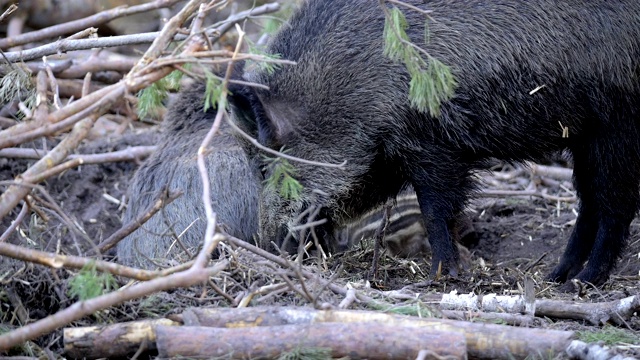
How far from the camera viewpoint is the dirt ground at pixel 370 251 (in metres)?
3.96

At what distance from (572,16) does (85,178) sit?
433 centimetres

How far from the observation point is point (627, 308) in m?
4.32

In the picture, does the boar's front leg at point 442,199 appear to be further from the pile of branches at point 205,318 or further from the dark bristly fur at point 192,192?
the pile of branches at point 205,318

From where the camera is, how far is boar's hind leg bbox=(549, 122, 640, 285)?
5.43 m

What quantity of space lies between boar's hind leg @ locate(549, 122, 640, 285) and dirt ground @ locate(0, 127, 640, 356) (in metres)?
0.19

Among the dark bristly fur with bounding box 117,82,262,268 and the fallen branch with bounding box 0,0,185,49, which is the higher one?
the fallen branch with bounding box 0,0,185,49

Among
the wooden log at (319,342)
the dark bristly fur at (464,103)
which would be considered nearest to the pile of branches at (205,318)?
the wooden log at (319,342)

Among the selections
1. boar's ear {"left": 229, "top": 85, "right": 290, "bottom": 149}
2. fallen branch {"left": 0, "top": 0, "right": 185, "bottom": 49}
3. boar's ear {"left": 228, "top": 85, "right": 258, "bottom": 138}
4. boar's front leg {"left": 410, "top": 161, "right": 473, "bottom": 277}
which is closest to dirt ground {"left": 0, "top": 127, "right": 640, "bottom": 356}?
boar's front leg {"left": 410, "top": 161, "right": 473, "bottom": 277}

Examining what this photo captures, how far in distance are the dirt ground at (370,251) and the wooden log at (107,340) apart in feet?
0.69

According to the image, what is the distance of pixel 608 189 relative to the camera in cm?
555

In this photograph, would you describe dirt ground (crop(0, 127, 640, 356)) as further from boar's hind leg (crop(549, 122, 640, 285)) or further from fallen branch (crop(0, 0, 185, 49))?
fallen branch (crop(0, 0, 185, 49))

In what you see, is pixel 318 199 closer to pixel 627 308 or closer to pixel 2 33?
pixel 627 308

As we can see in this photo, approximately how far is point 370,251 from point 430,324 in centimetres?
274


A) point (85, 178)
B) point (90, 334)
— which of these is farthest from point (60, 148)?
point (85, 178)
